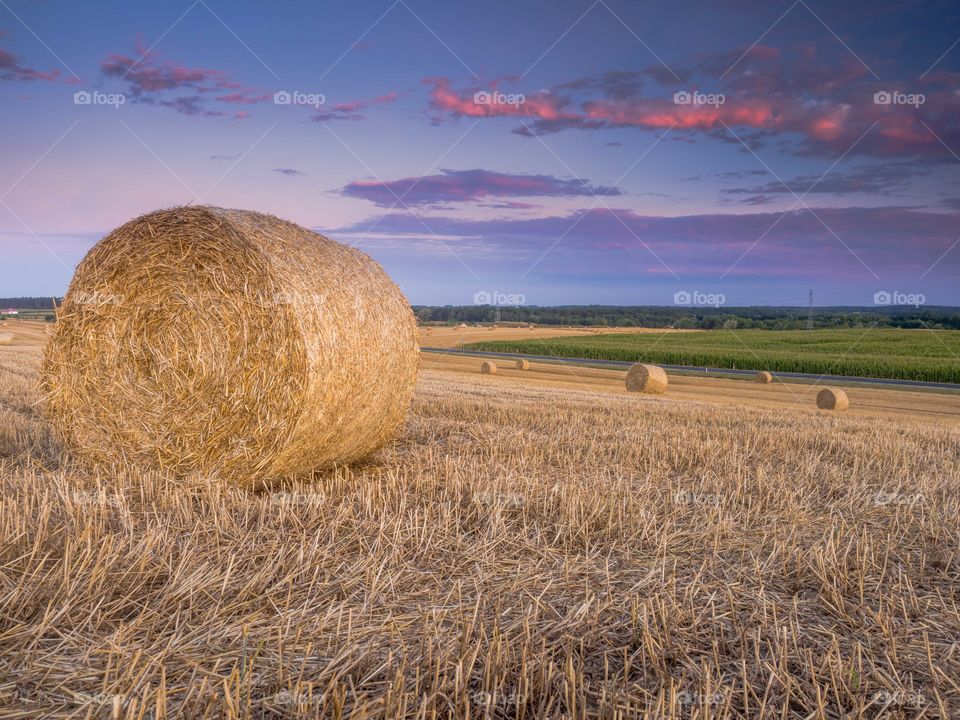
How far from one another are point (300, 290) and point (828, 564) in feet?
15.8

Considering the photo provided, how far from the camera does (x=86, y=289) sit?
7.34 metres

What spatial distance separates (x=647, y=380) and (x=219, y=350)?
2095cm

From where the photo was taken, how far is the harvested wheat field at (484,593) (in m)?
2.94

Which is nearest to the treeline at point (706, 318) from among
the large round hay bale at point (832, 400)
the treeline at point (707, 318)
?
the treeline at point (707, 318)

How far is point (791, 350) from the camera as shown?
4606 centimetres

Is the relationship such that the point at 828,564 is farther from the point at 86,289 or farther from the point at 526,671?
the point at 86,289

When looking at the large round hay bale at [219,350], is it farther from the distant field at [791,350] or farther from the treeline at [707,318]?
the treeline at [707,318]

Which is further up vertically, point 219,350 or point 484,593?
point 219,350

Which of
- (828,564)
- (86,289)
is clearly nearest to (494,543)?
(828,564)

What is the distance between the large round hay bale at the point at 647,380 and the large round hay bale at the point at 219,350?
19.6 meters

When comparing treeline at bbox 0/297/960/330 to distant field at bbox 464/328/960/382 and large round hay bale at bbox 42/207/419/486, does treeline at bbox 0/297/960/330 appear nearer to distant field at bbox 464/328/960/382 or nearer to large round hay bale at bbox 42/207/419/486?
distant field at bbox 464/328/960/382

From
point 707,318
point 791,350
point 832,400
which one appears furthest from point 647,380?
point 707,318

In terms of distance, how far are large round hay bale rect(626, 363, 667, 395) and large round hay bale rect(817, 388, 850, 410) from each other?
5256 millimetres

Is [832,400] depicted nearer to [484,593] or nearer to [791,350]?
[484,593]
